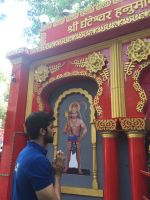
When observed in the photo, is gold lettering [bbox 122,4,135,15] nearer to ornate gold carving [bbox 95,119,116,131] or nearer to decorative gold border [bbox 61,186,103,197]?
ornate gold carving [bbox 95,119,116,131]

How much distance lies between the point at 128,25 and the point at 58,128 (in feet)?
8.27

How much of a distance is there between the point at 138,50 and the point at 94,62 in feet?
2.91

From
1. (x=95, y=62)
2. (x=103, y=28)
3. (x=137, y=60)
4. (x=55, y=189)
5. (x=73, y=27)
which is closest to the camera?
(x=55, y=189)

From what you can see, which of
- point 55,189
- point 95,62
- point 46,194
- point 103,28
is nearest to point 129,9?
point 103,28

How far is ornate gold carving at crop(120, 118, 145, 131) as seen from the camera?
12.6 ft

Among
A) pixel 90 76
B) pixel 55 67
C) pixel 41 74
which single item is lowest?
pixel 90 76

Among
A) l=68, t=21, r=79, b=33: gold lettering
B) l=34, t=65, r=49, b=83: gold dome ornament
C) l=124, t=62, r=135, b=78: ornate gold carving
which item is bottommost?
l=124, t=62, r=135, b=78: ornate gold carving

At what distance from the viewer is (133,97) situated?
412cm

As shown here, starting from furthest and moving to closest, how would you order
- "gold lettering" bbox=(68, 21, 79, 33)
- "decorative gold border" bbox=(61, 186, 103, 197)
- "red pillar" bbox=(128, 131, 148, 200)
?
"gold lettering" bbox=(68, 21, 79, 33) < "decorative gold border" bbox=(61, 186, 103, 197) < "red pillar" bbox=(128, 131, 148, 200)

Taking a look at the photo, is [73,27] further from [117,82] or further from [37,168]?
[37,168]

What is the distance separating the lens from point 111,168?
394cm

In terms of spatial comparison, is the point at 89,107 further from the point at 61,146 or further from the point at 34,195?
the point at 34,195

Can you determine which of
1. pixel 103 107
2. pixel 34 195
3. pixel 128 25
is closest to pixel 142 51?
pixel 128 25

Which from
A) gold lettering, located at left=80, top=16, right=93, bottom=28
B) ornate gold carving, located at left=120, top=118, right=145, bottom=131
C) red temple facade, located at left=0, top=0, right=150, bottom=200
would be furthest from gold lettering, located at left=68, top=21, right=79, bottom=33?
ornate gold carving, located at left=120, top=118, right=145, bottom=131
